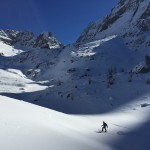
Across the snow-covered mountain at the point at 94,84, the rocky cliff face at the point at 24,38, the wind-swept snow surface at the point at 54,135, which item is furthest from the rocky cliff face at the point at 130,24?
the wind-swept snow surface at the point at 54,135

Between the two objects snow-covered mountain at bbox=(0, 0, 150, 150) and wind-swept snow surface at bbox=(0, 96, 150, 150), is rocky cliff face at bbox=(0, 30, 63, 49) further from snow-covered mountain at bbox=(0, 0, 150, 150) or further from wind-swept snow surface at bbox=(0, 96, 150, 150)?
wind-swept snow surface at bbox=(0, 96, 150, 150)

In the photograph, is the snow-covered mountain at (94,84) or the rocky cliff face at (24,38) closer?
the snow-covered mountain at (94,84)

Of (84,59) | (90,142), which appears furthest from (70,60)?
(90,142)

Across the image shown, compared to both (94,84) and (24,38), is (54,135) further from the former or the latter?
(24,38)

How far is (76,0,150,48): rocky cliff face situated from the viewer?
93675 mm

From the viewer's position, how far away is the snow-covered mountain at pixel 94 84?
82.5 ft

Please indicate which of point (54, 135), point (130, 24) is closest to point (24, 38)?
point (130, 24)

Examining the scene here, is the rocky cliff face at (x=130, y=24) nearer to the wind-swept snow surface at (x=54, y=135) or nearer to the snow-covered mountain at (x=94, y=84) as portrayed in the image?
the snow-covered mountain at (x=94, y=84)

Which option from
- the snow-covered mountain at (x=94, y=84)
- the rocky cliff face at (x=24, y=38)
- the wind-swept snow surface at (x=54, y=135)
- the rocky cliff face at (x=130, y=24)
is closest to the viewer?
the wind-swept snow surface at (x=54, y=135)

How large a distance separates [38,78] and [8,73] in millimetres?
7526

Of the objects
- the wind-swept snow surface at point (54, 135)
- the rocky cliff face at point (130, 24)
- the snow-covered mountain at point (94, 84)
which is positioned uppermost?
the rocky cliff face at point (130, 24)

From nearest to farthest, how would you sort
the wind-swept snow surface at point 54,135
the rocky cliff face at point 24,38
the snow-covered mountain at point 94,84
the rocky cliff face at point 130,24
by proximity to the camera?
1. the wind-swept snow surface at point 54,135
2. the snow-covered mountain at point 94,84
3. the rocky cliff face at point 130,24
4. the rocky cliff face at point 24,38

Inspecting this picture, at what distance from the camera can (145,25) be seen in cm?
9919

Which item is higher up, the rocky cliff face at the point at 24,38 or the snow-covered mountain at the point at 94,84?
the rocky cliff face at the point at 24,38
